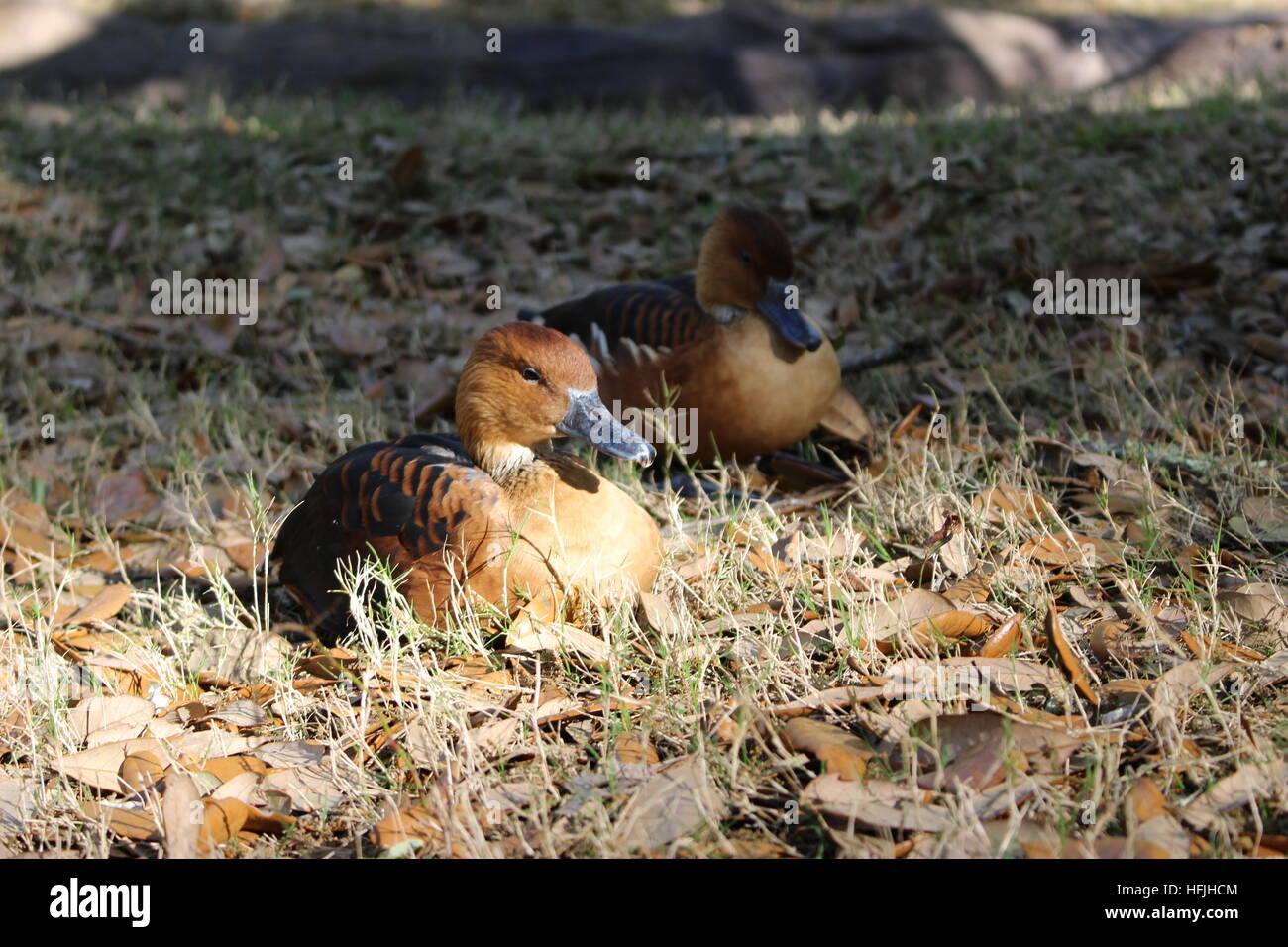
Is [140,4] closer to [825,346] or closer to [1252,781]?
[825,346]

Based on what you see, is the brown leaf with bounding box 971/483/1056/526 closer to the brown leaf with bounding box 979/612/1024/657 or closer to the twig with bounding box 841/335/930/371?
the brown leaf with bounding box 979/612/1024/657

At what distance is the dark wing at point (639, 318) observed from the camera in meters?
3.93

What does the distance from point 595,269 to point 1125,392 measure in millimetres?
2499

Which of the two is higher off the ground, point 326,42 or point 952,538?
point 326,42

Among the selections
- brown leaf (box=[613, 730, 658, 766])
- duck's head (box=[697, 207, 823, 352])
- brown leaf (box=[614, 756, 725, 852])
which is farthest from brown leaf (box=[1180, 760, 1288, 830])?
duck's head (box=[697, 207, 823, 352])

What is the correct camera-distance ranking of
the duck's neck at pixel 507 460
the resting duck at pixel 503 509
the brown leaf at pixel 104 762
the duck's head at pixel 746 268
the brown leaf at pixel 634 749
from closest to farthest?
1. the brown leaf at pixel 634 749
2. the brown leaf at pixel 104 762
3. the resting duck at pixel 503 509
4. the duck's neck at pixel 507 460
5. the duck's head at pixel 746 268

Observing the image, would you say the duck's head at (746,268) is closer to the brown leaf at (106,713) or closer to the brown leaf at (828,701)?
the brown leaf at (828,701)

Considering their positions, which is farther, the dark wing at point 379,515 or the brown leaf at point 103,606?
the brown leaf at point 103,606

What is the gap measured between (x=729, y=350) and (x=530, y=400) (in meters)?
1.11

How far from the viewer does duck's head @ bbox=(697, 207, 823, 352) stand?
3861mm

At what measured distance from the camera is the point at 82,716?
2.55m

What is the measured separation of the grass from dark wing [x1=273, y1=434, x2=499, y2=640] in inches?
5.2

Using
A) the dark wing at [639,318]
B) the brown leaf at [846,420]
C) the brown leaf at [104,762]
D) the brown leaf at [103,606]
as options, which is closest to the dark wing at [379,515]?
the brown leaf at [103,606]

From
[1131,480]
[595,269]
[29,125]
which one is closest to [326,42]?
[29,125]
